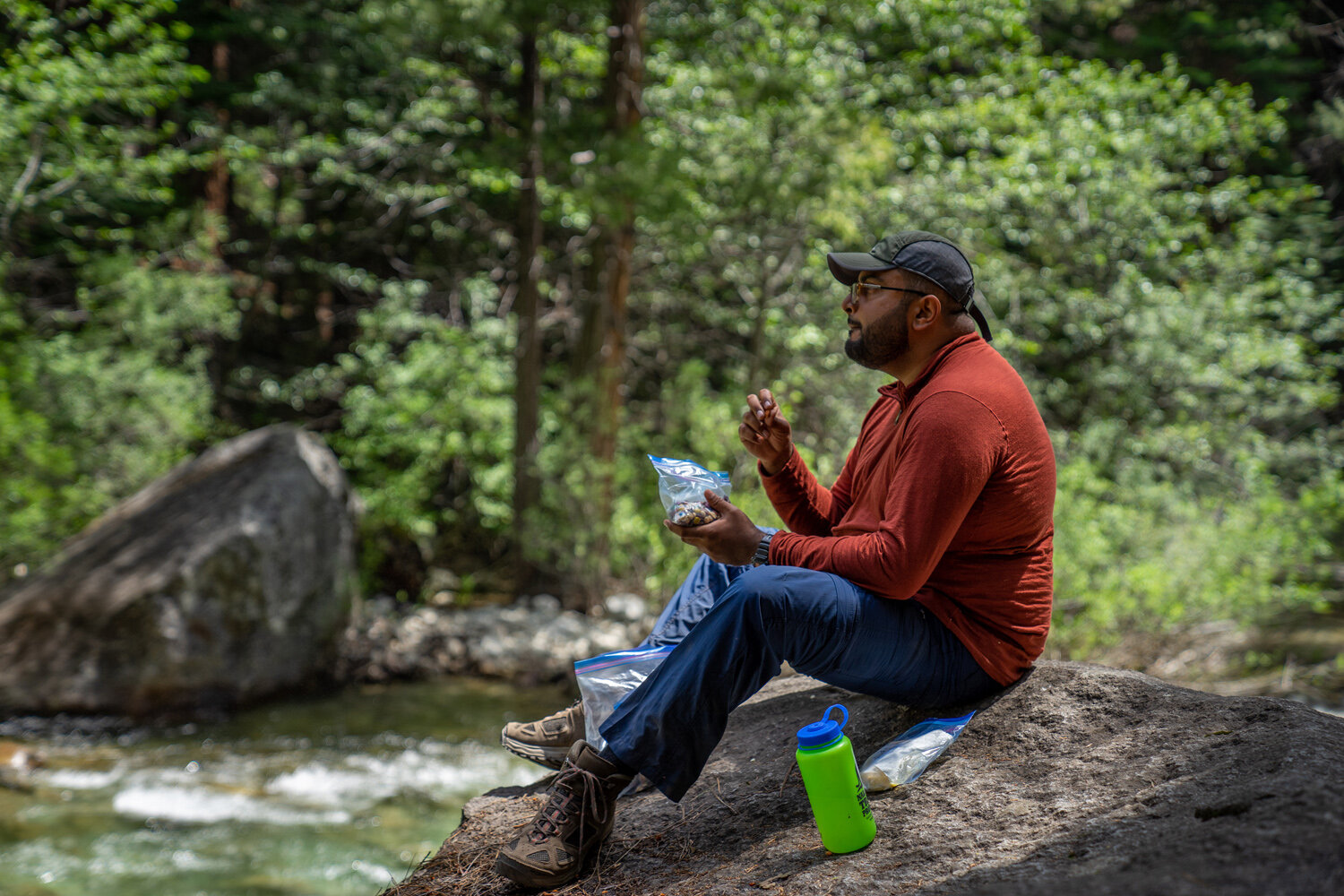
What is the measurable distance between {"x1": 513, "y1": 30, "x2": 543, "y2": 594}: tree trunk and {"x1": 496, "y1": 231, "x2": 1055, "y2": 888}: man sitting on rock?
591 centimetres

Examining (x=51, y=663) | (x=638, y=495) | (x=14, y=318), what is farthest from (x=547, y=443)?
(x=14, y=318)

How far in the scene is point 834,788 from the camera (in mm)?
2178

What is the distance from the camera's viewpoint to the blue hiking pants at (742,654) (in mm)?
2268

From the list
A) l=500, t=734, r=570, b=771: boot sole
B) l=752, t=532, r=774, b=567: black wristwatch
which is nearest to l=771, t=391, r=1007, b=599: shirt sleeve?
l=752, t=532, r=774, b=567: black wristwatch

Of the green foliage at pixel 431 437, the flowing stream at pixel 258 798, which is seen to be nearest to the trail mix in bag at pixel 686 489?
the flowing stream at pixel 258 798

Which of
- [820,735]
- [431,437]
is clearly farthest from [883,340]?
[431,437]

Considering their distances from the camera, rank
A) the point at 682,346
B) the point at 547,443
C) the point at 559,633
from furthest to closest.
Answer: the point at 682,346
the point at 547,443
the point at 559,633

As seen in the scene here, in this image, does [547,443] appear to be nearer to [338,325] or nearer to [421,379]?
[421,379]

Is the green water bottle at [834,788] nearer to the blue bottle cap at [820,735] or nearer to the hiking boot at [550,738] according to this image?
the blue bottle cap at [820,735]

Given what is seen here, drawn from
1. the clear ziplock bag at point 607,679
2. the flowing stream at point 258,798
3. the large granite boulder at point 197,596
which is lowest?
the flowing stream at point 258,798

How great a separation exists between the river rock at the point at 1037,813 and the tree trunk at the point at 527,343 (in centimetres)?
548

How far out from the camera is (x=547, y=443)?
845cm

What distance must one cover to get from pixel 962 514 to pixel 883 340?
63 cm

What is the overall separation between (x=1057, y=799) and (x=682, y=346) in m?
8.20
